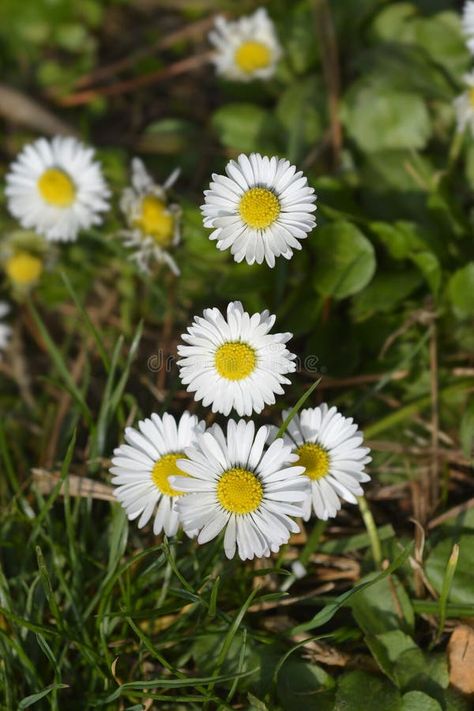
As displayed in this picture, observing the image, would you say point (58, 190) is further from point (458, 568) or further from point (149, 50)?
point (458, 568)

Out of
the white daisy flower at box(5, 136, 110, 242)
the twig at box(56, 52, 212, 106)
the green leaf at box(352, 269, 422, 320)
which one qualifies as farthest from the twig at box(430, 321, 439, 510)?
the twig at box(56, 52, 212, 106)

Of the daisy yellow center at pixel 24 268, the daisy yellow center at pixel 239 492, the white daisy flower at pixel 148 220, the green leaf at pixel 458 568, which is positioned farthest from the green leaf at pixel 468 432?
the daisy yellow center at pixel 24 268

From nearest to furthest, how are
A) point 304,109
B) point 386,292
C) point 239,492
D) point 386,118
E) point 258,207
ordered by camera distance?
point 239,492
point 258,207
point 386,292
point 386,118
point 304,109

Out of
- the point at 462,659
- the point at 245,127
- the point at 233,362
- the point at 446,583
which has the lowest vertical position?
the point at 462,659

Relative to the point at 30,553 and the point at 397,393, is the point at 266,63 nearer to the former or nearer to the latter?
the point at 397,393

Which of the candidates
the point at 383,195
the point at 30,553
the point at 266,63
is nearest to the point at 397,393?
the point at 383,195

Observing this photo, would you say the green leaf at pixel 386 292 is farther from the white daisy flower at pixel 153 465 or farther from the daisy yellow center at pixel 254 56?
the daisy yellow center at pixel 254 56

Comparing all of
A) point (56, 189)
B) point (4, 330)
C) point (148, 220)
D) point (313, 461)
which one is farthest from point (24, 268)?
point (313, 461)
